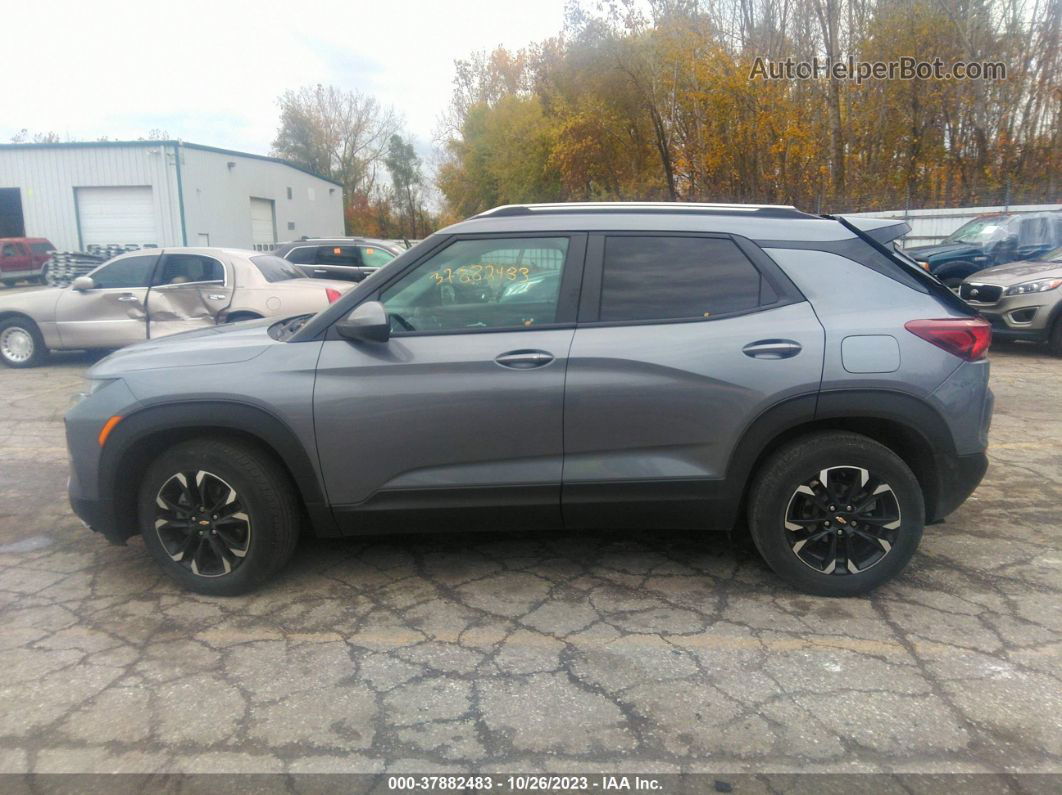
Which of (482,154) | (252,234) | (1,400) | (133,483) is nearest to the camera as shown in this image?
(133,483)

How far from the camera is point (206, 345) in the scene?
3.84m

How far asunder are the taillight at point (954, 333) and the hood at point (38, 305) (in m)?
10.3

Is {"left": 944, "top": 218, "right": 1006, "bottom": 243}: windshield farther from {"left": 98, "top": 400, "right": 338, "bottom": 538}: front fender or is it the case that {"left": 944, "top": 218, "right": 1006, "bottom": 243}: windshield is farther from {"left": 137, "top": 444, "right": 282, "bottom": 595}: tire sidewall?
{"left": 137, "top": 444, "right": 282, "bottom": 595}: tire sidewall

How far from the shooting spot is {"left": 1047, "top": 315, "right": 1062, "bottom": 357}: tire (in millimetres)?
9977

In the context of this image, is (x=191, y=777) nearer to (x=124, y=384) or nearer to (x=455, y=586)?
(x=455, y=586)

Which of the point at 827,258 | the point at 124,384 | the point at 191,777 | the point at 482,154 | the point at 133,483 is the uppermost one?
the point at 482,154

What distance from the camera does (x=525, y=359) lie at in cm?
357

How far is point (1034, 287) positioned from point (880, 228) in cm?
759

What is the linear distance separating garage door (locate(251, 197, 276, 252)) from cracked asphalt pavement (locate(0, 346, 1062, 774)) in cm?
3034

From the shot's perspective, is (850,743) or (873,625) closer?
(850,743)

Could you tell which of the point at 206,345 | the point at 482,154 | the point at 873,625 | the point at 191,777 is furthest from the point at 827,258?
the point at 482,154

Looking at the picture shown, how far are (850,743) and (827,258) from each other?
2062 mm

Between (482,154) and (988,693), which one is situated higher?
(482,154)

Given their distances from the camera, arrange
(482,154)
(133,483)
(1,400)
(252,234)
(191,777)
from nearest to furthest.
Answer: (191,777)
(133,483)
(1,400)
(252,234)
(482,154)
